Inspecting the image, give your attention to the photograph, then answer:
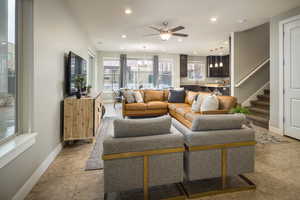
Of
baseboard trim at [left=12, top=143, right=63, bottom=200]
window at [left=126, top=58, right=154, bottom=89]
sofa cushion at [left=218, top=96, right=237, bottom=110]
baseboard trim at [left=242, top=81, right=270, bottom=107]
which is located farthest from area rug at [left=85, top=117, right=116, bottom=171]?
window at [left=126, top=58, right=154, bottom=89]

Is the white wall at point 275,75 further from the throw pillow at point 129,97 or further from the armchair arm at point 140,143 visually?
the throw pillow at point 129,97

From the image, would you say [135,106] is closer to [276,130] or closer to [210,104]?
[210,104]

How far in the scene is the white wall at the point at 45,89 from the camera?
165 cm

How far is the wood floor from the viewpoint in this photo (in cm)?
177

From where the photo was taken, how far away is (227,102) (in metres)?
3.67

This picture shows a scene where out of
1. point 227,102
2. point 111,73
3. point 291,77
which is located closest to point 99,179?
point 227,102

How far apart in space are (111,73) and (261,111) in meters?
7.21

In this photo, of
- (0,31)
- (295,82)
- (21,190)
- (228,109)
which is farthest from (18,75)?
(295,82)

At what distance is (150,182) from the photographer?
5.32ft

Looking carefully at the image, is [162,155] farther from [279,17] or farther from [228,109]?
[279,17]

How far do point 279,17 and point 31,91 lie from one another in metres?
5.11

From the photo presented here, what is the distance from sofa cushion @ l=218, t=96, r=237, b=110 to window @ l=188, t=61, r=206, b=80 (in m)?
7.00

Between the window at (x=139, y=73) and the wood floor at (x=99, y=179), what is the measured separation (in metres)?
6.94

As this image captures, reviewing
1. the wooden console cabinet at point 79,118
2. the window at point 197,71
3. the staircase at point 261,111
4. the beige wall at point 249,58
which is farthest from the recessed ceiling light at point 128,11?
the window at point 197,71
